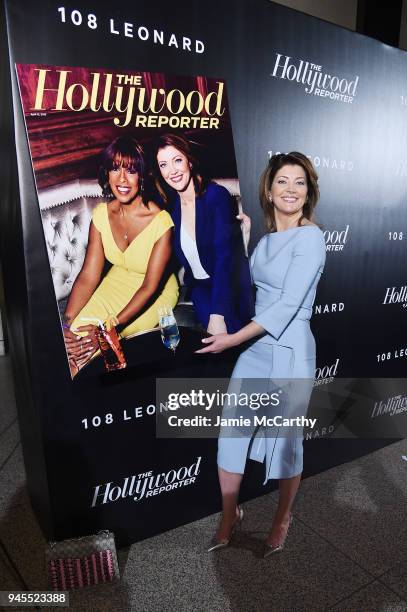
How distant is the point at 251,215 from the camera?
87.7 inches

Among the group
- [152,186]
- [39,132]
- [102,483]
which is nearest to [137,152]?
[152,186]

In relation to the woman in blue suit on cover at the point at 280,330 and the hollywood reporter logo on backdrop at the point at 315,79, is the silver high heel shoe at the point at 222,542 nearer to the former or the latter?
the woman in blue suit on cover at the point at 280,330

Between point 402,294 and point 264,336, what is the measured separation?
120 centimetres

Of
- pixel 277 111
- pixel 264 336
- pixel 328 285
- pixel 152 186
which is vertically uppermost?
pixel 277 111

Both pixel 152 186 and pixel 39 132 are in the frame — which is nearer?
pixel 39 132

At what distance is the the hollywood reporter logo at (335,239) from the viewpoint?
2.52 metres

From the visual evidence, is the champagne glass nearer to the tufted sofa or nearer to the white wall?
the tufted sofa

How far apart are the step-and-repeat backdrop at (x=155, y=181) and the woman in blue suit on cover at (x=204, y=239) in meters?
0.02

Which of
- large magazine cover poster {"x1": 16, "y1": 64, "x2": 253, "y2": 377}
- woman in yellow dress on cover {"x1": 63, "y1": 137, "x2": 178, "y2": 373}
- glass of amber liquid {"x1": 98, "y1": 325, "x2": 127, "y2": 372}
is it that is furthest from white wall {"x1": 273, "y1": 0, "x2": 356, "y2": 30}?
glass of amber liquid {"x1": 98, "y1": 325, "x2": 127, "y2": 372}

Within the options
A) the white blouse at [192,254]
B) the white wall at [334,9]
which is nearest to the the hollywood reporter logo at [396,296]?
the white blouse at [192,254]

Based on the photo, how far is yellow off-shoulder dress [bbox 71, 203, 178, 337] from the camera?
73.2 inches

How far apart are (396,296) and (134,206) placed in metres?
1.86

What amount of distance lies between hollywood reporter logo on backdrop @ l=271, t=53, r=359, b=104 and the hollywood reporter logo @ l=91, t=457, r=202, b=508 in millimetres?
1927

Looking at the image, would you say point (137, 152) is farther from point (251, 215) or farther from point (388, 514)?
point (388, 514)
